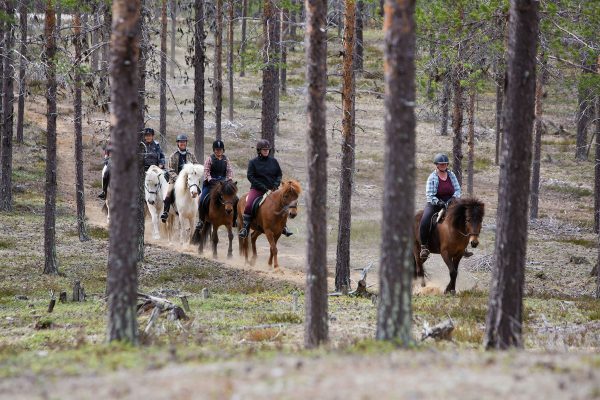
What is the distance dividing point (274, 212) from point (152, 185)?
19.4 feet

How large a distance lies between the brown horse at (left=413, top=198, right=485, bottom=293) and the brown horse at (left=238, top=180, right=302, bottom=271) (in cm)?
327

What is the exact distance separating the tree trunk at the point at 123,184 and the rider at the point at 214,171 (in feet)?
41.5

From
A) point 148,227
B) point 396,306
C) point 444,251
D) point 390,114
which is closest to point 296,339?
point 396,306

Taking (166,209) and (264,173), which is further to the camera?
(166,209)

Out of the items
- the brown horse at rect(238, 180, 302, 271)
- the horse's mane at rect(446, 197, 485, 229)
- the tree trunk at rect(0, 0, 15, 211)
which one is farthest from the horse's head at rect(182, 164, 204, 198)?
the horse's mane at rect(446, 197, 485, 229)

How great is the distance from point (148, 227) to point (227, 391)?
71.5 feet

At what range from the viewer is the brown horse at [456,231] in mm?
18797

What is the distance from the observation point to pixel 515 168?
10305 mm

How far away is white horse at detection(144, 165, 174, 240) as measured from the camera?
25.8 metres

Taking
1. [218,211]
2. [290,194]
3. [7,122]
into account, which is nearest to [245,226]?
[218,211]

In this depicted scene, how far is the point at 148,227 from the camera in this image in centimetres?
2822

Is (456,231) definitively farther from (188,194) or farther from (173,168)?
(173,168)

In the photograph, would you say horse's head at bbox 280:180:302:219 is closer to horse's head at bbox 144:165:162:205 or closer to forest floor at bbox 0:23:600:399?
forest floor at bbox 0:23:600:399

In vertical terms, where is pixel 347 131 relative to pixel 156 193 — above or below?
above
